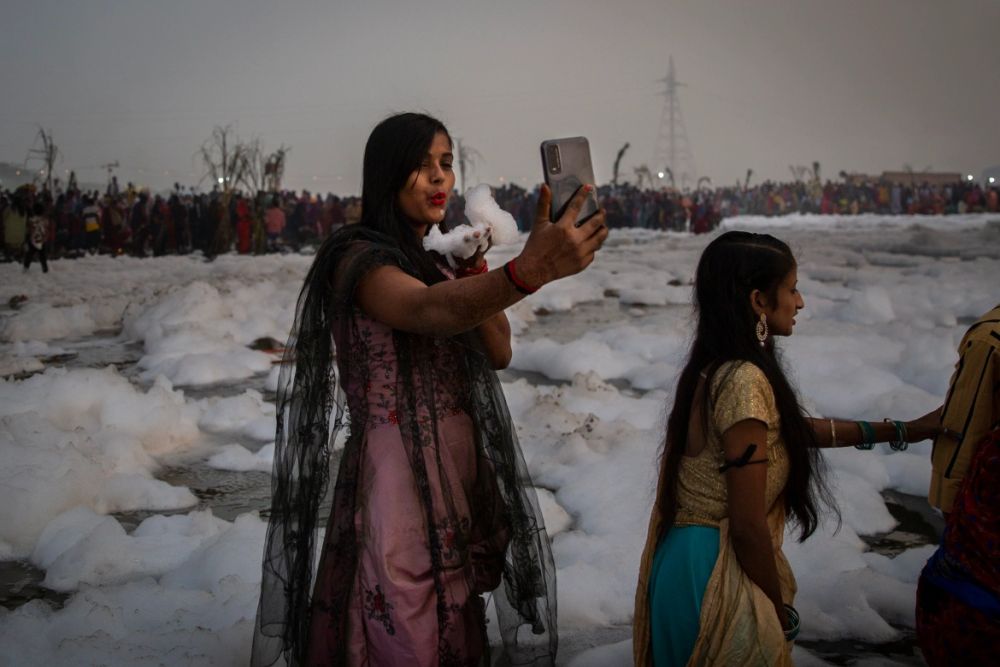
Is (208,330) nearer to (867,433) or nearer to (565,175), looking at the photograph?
(867,433)

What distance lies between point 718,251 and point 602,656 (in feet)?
3.99

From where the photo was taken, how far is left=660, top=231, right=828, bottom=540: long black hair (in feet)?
5.84

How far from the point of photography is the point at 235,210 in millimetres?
22203

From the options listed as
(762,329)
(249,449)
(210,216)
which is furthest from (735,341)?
(210,216)

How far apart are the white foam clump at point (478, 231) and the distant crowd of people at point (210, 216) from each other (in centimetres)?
1221

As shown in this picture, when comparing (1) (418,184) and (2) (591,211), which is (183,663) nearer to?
(1) (418,184)

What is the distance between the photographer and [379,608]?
165 cm

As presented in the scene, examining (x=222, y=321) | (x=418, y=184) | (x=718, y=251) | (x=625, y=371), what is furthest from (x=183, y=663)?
(x=222, y=321)

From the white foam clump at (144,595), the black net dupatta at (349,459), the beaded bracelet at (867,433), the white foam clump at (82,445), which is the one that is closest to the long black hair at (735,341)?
the beaded bracelet at (867,433)

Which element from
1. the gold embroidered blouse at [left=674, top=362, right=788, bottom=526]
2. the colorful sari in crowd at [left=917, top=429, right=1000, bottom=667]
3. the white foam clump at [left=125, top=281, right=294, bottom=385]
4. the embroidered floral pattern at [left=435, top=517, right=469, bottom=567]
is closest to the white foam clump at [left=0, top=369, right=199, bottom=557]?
the white foam clump at [left=125, top=281, right=294, bottom=385]

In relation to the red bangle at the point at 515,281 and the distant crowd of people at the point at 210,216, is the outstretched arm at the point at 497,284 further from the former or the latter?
the distant crowd of people at the point at 210,216

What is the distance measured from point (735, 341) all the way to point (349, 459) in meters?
0.75

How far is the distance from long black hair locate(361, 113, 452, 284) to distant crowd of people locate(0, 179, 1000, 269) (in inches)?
475

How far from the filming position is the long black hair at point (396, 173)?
1.76 metres
